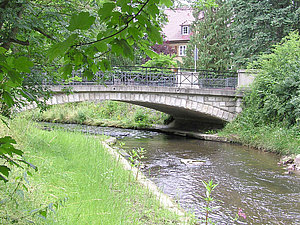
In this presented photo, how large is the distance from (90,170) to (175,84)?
11932 millimetres

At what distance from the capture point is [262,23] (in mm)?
19391

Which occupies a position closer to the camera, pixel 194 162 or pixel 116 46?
pixel 116 46

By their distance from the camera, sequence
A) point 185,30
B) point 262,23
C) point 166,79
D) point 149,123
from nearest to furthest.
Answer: point 166,79 → point 262,23 → point 149,123 → point 185,30

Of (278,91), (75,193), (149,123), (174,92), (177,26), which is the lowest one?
(149,123)

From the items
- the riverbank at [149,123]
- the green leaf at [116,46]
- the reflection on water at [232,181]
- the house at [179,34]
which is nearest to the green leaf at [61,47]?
the green leaf at [116,46]

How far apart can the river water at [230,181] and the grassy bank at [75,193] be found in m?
0.66

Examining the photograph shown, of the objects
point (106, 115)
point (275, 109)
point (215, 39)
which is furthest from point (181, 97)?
point (215, 39)

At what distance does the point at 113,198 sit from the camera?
3971 millimetres

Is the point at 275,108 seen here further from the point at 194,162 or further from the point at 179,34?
the point at 179,34

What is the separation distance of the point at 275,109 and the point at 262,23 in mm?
8688

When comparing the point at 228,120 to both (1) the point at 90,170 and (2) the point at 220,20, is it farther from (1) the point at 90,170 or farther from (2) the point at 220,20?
(1) the point at 90,170

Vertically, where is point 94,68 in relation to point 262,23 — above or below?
below

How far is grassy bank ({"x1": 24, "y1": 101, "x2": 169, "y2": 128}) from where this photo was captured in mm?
20922

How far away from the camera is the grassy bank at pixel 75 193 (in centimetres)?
277
